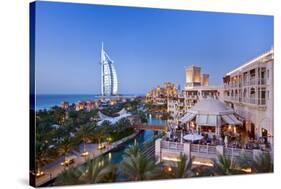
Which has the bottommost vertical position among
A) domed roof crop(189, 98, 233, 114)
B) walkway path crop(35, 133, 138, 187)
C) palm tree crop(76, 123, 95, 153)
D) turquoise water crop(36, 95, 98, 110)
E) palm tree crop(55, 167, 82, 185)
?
palm tree crop(55, 167, 82, 185)

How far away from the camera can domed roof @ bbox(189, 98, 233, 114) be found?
7.29m

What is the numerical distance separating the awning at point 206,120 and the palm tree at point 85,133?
1.65 m

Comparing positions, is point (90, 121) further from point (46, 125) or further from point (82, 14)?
point (82, 14)

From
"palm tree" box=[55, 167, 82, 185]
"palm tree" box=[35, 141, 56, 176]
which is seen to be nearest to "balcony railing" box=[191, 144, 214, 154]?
"palm tree" box=[55, 167, 82, 185]

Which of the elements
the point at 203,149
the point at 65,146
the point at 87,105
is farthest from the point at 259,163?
the point at 65,146

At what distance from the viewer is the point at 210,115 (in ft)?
23.9

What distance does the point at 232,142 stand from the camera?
732 cm

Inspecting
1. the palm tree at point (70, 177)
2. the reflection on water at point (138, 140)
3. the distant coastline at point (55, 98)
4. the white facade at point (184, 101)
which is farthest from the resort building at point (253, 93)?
the palm tree at point (70, 177)

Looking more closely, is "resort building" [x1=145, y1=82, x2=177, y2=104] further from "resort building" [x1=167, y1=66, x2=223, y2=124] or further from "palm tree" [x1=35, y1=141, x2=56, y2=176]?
"palm tree" [x1=35, y1=141, x2=56, y2=176]

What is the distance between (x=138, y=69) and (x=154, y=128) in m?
0.91

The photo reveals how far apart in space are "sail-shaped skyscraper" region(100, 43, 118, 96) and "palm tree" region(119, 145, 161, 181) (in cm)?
87

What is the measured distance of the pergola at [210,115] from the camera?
7.24 m

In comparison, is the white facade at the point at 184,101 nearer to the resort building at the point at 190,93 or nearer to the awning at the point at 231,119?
the resort building at the point at 190,93

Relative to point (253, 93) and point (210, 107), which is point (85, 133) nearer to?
point (210, 107)
